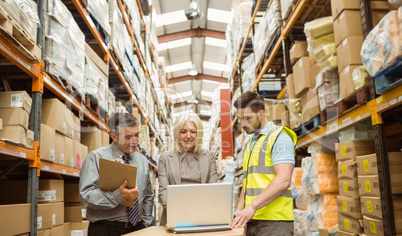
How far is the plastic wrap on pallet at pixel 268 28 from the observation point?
4916mm

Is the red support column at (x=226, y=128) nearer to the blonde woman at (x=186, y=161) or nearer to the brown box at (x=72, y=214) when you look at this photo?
the brown box at (x=72, y=214)

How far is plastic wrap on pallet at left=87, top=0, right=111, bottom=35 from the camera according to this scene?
4.11 m

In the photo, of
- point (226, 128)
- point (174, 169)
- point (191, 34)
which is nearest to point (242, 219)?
point (174, 169)

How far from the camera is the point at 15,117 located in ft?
8.37

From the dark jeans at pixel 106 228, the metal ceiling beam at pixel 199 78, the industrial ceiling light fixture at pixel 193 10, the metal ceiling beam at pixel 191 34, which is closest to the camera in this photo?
the dark jeans at pixel 106 228

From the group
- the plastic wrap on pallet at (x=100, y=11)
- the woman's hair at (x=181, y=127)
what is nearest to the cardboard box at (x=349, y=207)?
the woman's hair at (x=181, y=127)

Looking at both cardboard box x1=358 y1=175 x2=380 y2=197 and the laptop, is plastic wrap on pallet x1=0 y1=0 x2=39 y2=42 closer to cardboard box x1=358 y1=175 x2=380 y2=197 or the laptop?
the laptop

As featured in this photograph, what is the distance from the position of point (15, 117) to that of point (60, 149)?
0.78m

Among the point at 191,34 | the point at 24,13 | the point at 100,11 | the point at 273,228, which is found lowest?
the point at 273,228

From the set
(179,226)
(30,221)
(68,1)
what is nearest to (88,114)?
(68,1)

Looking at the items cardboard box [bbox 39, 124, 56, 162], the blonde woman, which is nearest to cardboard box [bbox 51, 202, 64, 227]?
cardboard box [bbox 39, 124, 56, 162]

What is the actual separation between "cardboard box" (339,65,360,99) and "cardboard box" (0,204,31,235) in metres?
2.61

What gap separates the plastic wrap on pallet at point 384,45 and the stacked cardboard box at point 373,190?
640 mm

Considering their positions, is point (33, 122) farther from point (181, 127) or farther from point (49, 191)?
point (181, 127)
